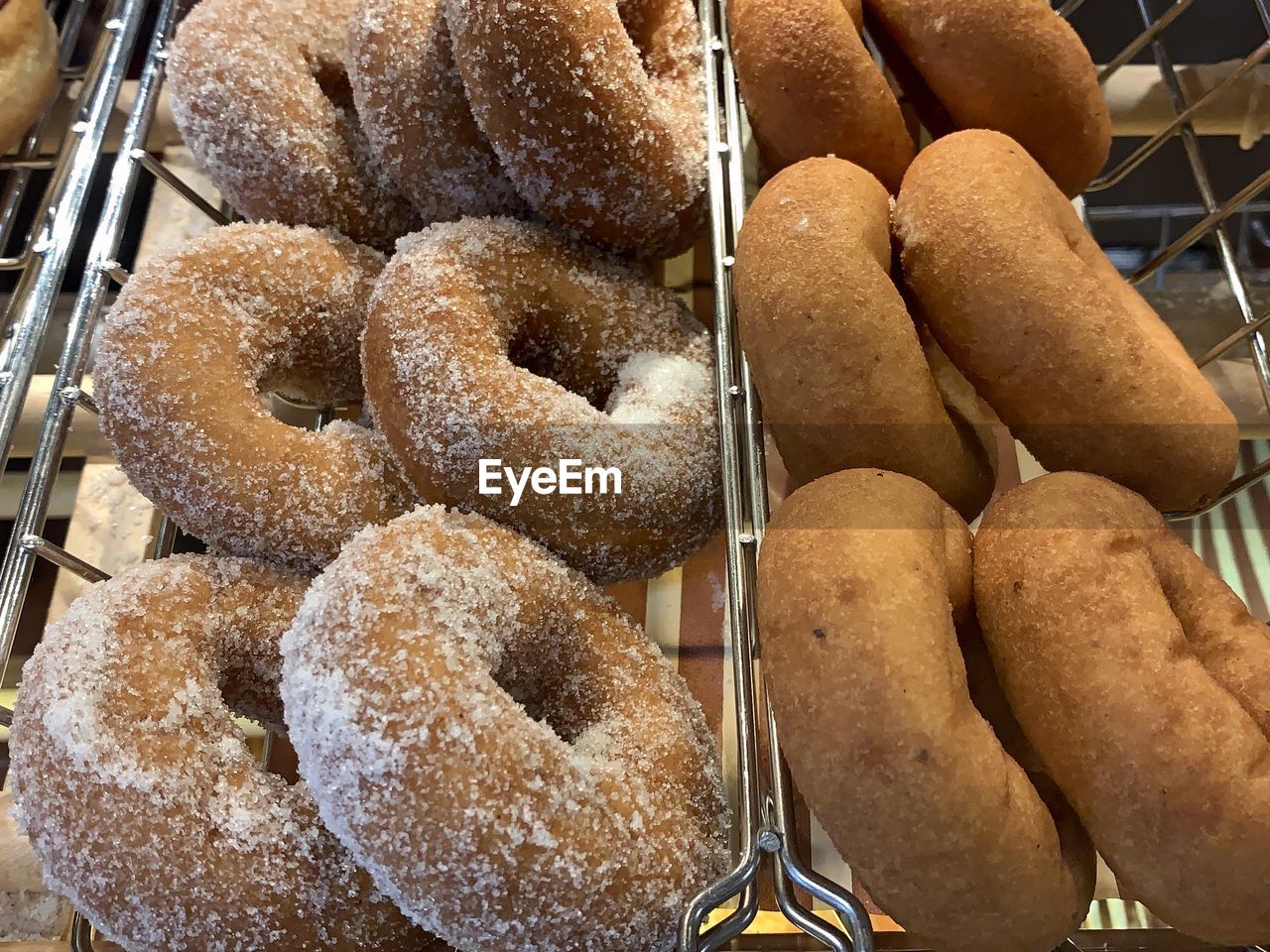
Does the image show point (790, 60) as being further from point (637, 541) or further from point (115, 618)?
point (115, 618)

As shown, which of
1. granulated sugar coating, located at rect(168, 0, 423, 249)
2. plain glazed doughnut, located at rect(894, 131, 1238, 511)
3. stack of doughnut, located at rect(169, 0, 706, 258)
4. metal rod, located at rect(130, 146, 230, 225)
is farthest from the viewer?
metal rod, located at rect(130, 146, 230, 225)

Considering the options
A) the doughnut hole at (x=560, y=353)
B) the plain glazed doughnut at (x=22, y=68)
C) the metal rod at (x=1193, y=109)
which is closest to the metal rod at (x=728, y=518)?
the doughnut hole at (x=560, y=353)

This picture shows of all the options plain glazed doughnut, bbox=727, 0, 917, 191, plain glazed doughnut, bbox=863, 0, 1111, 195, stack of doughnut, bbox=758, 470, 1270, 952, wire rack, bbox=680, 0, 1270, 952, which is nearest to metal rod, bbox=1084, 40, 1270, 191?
wire rack, bbox=680, 0, 1270, 952

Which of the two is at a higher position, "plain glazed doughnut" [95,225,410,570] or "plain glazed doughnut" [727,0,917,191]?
"plain glazed doughnut" [727,0,917,191]

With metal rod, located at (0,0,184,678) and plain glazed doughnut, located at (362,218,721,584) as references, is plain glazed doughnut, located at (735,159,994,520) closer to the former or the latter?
plain glazed doughnut, located at (362,218,721,584)

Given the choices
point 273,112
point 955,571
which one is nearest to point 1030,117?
point 955,571

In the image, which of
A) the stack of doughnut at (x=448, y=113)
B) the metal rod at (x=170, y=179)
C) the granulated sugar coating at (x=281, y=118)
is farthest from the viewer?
the metal rod at (x=170, y=179)

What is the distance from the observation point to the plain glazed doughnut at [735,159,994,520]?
58 cm

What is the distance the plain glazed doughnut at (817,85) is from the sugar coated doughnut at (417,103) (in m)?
0.22

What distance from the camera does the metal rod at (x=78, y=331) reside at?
707 mm

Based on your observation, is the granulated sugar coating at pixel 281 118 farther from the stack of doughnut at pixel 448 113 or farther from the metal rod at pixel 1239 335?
the metal rod at pixel 1239 335

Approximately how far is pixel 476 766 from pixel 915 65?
63 centimetres

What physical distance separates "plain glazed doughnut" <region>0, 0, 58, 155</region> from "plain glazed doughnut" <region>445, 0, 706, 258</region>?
23.1 inches

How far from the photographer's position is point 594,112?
699mm
